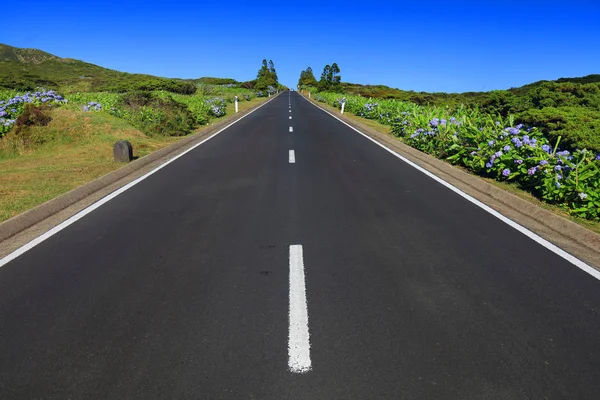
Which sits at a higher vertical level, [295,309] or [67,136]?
[67,136]

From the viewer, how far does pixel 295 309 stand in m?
3.31

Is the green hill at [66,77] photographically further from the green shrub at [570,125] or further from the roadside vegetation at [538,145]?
the green shrub at [570,125]

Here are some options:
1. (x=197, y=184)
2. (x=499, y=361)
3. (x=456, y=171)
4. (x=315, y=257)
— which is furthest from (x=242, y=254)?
(x=456, y=171)

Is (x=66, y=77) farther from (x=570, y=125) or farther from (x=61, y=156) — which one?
(x=570, y=125)

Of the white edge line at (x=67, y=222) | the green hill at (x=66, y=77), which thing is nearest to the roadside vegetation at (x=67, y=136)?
the white edge line at (x=67, y=222)

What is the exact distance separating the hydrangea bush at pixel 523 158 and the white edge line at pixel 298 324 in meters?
4.71

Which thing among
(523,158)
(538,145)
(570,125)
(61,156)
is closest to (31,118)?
(61,156)

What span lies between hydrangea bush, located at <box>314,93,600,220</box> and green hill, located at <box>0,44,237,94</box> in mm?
29698

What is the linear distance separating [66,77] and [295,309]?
71301 millimetres

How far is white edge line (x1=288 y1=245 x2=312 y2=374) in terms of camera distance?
2.66 metres

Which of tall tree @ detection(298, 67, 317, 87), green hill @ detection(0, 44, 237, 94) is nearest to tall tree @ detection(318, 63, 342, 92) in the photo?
green hill @ detection(0, 44, 237, 94)

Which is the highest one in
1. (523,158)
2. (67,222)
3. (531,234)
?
(523,158)

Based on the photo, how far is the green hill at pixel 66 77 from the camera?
37.8 meters

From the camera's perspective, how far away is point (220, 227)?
5344 millimetres
